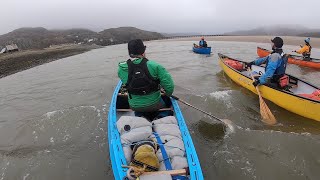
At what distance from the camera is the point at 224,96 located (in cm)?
1263

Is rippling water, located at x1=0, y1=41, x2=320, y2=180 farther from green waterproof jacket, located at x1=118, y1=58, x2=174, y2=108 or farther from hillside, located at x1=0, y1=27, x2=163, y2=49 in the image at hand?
hillside, located at x1=0, y1=27, x2=163, y2=49

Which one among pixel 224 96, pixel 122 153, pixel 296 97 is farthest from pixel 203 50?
pixel 122 153

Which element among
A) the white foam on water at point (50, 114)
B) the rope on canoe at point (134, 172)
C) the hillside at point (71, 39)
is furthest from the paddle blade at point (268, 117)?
the hillside at point (71, 39)

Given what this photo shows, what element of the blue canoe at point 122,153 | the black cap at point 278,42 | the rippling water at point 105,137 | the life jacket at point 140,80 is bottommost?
the rippling water at point 105,137

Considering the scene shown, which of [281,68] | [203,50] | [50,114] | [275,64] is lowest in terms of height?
[50,114]

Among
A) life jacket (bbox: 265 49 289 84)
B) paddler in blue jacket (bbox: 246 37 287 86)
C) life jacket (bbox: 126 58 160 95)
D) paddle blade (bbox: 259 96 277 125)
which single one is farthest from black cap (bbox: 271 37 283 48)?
life jacket (bbox: 126 58 160 95)

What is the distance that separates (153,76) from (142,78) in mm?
285

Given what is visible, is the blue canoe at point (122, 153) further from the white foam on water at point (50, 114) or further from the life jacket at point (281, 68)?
the life jacket at point (281, 68)

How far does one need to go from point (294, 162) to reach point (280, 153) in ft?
1.69

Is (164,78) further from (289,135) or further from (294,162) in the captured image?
(289,135)

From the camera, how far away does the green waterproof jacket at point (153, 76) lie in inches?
247

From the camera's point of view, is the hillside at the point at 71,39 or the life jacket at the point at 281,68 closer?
the life jacket at the point at 281,68

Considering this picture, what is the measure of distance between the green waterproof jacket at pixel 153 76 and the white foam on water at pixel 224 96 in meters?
5.50

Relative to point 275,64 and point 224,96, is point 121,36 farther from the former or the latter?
point 275,64
